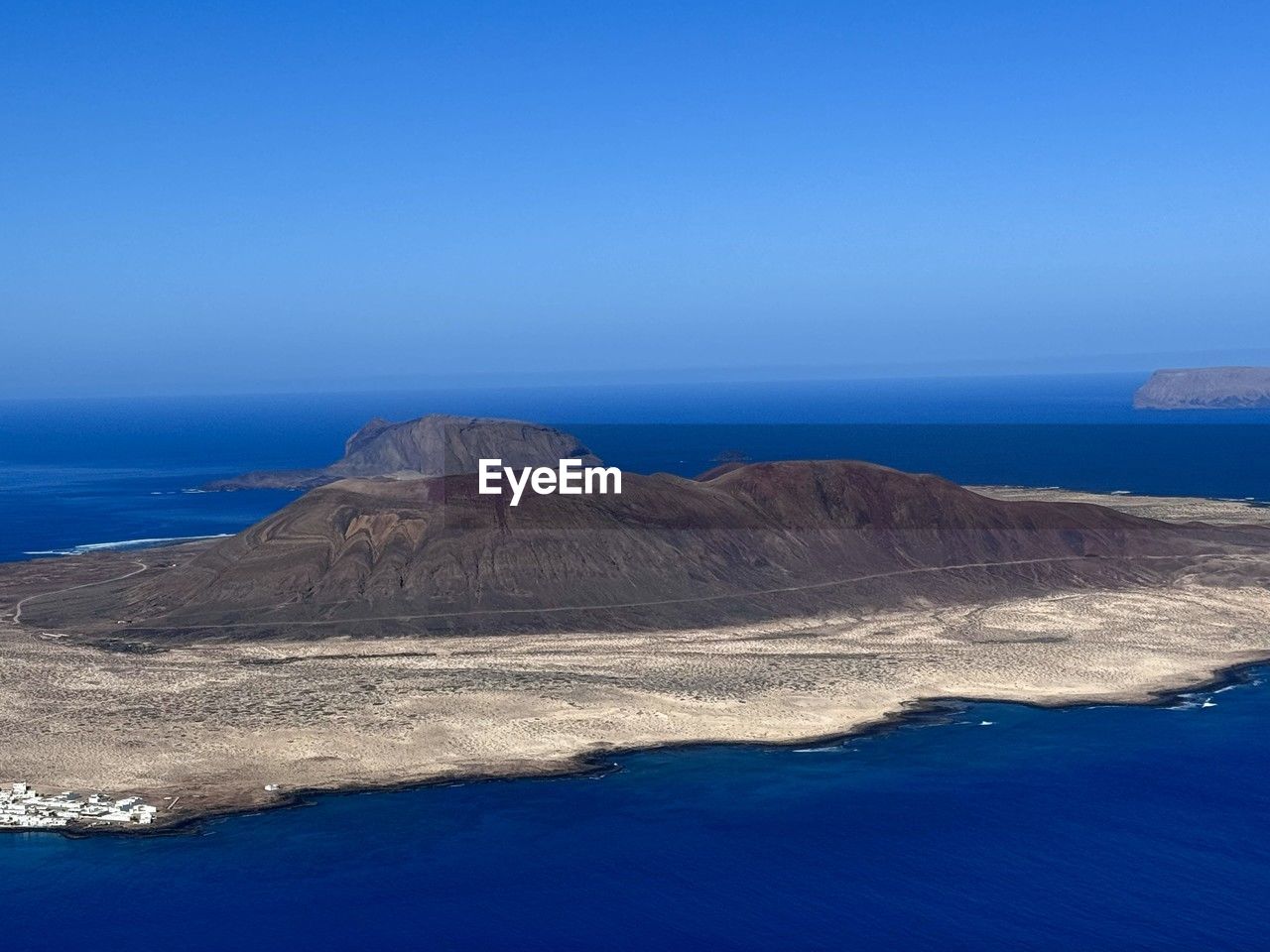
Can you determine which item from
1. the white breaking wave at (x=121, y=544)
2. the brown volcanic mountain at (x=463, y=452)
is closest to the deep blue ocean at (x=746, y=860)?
the white breaking wave at (x=121, y=544)

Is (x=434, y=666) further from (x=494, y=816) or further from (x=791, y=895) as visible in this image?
(x=791, y=895)

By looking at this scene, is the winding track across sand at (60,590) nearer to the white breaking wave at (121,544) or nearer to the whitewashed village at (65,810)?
the white breaking wave at (121,544)

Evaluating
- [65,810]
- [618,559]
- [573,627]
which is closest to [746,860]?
[65,810]

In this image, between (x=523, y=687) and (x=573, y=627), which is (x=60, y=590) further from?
(x=523, y=687)

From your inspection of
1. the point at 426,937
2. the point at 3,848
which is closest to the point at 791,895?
the point at 426,937

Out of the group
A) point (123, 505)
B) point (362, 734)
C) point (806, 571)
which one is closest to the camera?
point (362, 734)
